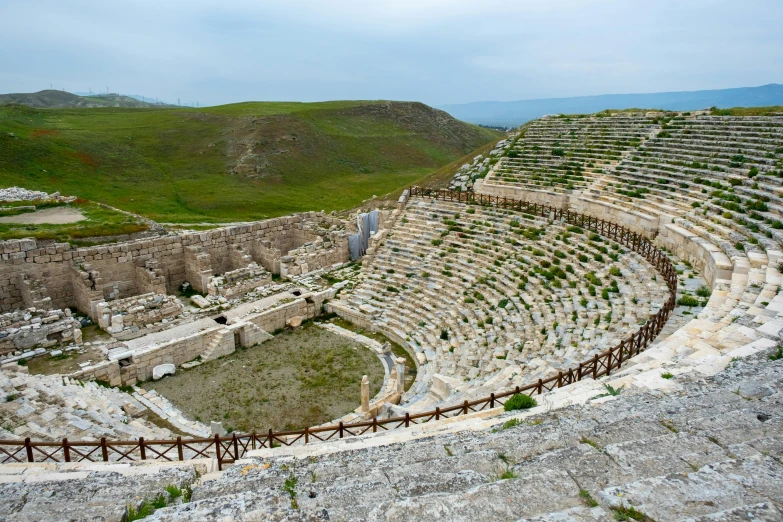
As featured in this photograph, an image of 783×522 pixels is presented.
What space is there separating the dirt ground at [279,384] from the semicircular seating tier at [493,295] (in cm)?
198

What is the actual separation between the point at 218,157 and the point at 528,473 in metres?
49.9

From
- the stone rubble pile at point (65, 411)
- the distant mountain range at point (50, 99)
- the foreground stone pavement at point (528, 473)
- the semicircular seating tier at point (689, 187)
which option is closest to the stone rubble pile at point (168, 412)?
the stone rubble pile at point (65, 411)

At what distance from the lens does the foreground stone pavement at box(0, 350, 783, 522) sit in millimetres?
4383

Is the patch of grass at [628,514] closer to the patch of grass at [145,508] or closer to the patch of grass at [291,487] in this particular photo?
the patch of grass at [291,487]

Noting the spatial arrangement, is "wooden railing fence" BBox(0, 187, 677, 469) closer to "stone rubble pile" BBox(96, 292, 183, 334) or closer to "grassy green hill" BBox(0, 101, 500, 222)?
"stone rubble pile" BBox(96, 292, 183, 334)

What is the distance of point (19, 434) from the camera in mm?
9773

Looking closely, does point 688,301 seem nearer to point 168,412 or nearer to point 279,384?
point 279,384

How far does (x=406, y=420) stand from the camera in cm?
815

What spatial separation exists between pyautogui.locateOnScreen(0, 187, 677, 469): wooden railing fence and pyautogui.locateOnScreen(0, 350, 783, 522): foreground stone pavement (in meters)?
0.68

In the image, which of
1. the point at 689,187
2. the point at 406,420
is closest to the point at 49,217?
the point at 406,420

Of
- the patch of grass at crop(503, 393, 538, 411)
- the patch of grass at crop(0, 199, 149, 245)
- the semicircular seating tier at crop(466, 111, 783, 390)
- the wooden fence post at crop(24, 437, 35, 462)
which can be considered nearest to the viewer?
the wooden fence post at crop(24, 437, 35, 462)

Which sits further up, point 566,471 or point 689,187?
point 689,187

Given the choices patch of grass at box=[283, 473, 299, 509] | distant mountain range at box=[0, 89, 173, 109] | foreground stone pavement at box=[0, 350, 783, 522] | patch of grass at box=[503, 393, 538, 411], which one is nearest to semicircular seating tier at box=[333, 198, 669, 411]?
patch of grass at box=[503, 393, 538, 411]

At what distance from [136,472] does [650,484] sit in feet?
21.5
